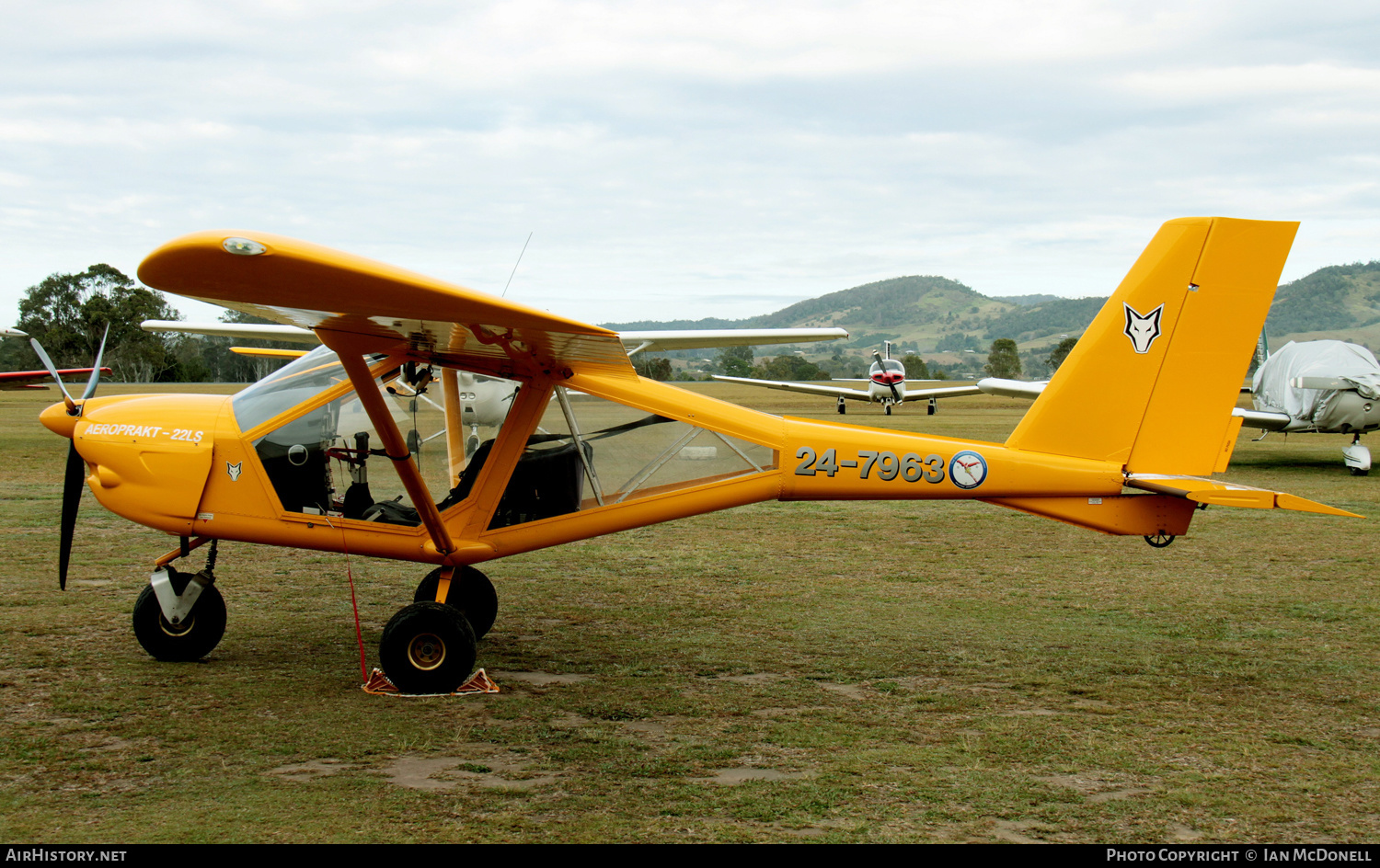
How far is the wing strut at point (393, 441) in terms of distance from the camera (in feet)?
16.4

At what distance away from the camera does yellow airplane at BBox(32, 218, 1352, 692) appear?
5.61 m

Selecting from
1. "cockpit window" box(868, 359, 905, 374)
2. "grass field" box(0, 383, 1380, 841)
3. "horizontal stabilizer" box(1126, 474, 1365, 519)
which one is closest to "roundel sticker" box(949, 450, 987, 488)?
"horizontal stabilizer" box(1126, 474, 1365, 519)

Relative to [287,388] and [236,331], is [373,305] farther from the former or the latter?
[236,331]

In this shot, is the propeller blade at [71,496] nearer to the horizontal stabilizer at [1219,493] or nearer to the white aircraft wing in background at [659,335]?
the white aircraft wing in background at [659,335]

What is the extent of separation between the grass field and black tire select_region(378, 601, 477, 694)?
0.47ft

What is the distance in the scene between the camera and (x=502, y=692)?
551cm

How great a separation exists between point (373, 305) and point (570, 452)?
1.95 meters

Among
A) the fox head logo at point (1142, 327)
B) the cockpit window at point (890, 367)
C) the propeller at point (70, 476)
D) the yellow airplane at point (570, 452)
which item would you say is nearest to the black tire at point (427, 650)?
the yellow airplane at point (570, 452)

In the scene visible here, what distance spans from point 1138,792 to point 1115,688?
5.31 feet

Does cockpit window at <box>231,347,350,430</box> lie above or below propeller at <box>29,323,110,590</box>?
above

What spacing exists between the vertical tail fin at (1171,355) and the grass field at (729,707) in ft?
4.67

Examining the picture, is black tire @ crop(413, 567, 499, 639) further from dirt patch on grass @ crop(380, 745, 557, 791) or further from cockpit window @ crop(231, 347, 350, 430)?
dirt patch on grass @ crop(380, 745, 557, 791)

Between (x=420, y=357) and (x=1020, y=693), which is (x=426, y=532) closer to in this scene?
(x=420, y=357)
